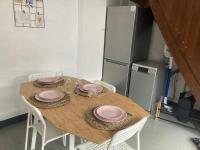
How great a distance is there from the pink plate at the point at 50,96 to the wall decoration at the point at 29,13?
115cm

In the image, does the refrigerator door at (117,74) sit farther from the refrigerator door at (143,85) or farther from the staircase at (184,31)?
the staircase at (184,31)

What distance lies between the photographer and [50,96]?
1.62m

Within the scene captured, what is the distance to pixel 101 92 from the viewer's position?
1.81 meters

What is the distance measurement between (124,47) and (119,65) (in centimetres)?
34

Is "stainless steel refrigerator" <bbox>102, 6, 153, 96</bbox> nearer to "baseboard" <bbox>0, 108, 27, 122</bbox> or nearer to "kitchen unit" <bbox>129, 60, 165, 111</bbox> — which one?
"kitchen unit" <bbox>129, 60, 165, 111</bbox>

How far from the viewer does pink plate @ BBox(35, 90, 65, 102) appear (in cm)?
155

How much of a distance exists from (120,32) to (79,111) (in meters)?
2.07

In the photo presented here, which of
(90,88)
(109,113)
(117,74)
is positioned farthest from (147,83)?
(109,113)

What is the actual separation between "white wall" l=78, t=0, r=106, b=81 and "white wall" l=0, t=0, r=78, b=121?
0.13 m

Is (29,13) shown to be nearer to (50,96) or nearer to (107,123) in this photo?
(50,96)

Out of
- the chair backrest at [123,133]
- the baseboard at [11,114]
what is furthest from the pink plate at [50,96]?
the baseboard at [11,114]

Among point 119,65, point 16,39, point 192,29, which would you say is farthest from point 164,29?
point 16,39

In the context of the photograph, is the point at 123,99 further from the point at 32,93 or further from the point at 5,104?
the point at 5,104

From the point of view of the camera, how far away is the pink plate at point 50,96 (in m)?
1.55
